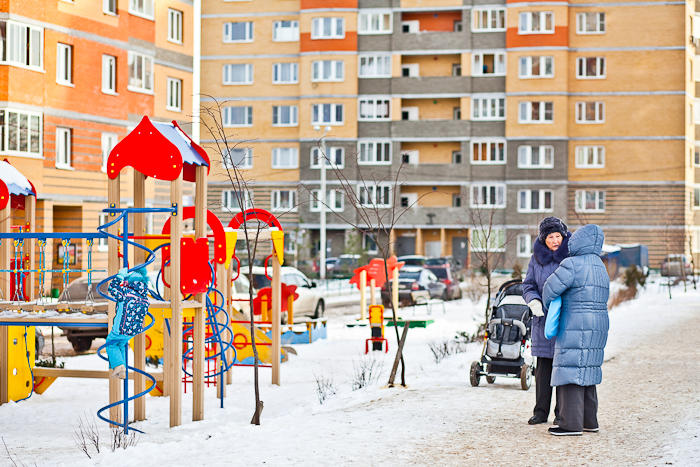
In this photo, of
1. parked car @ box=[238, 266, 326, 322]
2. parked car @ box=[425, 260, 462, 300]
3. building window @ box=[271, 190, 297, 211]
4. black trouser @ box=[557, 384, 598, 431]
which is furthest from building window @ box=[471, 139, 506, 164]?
black trouser @ box=[557, 384, 598, 431]

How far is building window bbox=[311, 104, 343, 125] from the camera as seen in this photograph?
62.7 meters

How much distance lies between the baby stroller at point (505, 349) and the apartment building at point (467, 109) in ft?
152

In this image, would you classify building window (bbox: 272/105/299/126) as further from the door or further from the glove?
the glove

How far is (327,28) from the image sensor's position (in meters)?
63.0

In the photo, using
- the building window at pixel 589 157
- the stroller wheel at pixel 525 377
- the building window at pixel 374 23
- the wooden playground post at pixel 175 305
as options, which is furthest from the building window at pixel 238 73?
the wooden playground post at pixel 175 305

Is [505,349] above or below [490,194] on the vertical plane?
below

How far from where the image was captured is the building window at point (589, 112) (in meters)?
61.5

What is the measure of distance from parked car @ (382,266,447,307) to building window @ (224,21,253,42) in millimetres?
33684

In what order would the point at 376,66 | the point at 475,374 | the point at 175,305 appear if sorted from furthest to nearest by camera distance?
the point at 376,66, the point at 475,374, the point at 175,305

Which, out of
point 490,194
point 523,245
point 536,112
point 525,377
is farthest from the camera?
point 490,194

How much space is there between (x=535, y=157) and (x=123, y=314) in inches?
2079

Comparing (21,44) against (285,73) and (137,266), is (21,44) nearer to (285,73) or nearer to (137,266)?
(137,266)

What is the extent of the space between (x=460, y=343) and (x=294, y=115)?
4654cm

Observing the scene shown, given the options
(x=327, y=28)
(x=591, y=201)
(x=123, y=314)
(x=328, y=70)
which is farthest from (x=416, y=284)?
(x=327, y=28)
